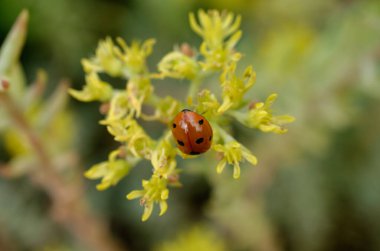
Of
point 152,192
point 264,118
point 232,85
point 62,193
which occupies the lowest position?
point 152,192

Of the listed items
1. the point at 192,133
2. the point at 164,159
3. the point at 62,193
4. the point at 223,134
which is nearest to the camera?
the point at 192,133

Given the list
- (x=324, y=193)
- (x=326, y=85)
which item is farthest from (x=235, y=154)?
(x=324, y=193)

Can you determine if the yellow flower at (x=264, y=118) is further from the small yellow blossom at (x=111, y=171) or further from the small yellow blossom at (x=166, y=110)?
the small yellow blossom at (x=111, y=171)

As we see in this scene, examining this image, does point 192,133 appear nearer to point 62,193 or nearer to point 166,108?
point 166,108

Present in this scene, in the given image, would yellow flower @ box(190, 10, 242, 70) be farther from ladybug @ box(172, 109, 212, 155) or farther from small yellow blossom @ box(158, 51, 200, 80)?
ladybug @ box(172, 109, 212, 155)

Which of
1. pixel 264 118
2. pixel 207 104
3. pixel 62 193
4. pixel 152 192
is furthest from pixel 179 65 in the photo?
pixel 62 193

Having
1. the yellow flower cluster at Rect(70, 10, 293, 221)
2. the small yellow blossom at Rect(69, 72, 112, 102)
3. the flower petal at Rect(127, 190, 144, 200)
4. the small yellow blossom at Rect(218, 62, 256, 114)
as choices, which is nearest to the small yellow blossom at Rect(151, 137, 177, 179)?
the yellow flower cluster at Rect(70, 10, 293, 221)

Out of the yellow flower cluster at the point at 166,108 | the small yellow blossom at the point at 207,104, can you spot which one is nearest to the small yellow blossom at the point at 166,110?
the yellow flower cluster at the point at 166,108
